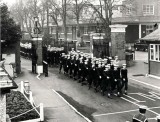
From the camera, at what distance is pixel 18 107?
11.5 metres

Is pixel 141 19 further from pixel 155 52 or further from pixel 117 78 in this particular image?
pixel 117 78

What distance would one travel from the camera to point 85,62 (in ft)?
57.5

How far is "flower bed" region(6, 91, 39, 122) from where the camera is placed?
1026 cm

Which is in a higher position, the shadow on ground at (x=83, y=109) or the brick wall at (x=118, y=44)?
the brick wall at (x=118, y=44)

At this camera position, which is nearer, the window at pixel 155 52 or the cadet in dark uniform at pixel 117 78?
the cadet in dark uniform at pixel 117 78

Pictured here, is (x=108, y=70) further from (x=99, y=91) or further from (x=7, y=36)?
(x=7, y=36)

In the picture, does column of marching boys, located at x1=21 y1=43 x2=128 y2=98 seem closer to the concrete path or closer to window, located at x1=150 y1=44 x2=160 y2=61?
the concrete path

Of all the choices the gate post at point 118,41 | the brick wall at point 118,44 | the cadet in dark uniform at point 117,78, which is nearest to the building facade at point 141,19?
the gate post at point 118,41

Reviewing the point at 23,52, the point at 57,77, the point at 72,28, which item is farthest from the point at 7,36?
the point at 72,28

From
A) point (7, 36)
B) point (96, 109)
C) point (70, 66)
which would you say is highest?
point (7, 36)

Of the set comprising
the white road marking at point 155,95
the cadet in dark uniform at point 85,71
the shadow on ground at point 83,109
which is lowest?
the shadow on ground at point 83,109

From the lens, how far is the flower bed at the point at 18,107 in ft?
33.7

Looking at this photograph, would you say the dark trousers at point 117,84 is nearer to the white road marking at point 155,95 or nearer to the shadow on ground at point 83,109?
the white road marking at point 155,95

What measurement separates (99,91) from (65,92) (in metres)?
1.91
